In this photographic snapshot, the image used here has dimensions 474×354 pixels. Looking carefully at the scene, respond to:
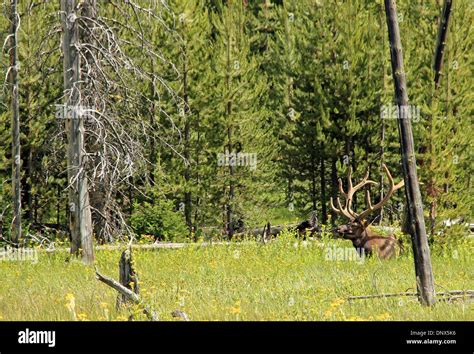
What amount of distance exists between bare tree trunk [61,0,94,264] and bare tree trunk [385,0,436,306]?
7.25 m

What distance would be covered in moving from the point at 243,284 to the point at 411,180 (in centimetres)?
363

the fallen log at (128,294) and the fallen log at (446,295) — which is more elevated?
the fallen log at (128,294)

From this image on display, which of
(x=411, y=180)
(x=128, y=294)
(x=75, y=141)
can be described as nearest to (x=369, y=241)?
(x=411, y=180)

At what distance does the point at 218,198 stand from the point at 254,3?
802 inches

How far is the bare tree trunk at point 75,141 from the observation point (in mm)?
15320

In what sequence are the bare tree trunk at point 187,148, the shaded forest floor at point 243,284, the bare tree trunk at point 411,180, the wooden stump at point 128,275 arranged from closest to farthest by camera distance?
1. the shaded forest floor at point 243,284
2. the wooden stump at point 128,275
3. the bare tree trunk at point 411,180
4. the bare tree trunk at point 187,148

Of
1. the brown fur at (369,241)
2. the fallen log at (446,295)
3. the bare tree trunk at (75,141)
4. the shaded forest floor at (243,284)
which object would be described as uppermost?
the bare tree trunk at (75,141)

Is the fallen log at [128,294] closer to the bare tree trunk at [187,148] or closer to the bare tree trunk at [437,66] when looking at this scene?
the bare tree trunk at [437,66]

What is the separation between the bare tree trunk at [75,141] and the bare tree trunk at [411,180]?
7.25 m

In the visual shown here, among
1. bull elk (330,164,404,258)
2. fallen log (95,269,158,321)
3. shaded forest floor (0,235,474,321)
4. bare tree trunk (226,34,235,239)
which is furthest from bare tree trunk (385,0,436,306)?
bare tree trunk (226,34,235,239)

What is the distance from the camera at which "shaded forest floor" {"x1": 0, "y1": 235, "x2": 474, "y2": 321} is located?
931 cm

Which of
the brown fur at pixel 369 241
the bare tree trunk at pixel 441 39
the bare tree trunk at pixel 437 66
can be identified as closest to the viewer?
the brown fur at pixel 369 241

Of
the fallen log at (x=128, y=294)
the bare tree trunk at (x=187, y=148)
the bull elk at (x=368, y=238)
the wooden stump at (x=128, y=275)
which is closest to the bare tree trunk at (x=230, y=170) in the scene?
the bare tree trunk at (x=187, y=148)

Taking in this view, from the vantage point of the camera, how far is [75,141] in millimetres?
15711
